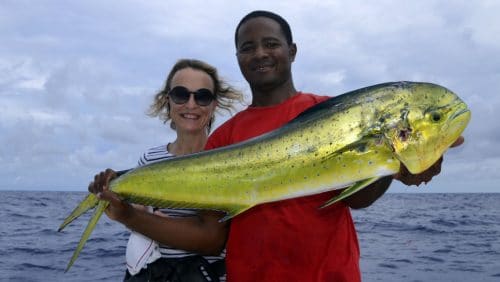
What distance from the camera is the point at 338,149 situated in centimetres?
247

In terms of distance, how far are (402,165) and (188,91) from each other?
2.25 meters

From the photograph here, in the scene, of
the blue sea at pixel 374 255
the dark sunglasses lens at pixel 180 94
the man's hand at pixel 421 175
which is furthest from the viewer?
the blue sea at pixel 374 255

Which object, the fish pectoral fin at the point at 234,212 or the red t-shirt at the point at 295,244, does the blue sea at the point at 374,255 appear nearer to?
the red t-shirt at the point at 295,244

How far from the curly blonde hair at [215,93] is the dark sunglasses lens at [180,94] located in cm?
27

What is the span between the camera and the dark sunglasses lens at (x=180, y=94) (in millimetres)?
4203

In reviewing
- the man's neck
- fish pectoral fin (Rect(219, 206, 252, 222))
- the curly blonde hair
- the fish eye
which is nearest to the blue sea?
the curly blonde hair

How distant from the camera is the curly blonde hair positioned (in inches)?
176

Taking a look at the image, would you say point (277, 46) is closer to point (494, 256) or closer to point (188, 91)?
point (188, 91)

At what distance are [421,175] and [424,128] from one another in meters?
→ 0.30

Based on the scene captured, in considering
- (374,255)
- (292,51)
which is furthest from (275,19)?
(374,255)

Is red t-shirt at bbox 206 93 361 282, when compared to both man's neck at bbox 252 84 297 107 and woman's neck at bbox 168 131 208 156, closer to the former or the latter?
man's neck at bbox 252 84 297 107

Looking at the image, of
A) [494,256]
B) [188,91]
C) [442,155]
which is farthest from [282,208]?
[494,256]

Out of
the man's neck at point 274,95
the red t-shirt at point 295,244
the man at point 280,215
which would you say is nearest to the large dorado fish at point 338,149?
the man at point 280,215

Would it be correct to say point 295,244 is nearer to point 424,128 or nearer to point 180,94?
point 424,128
